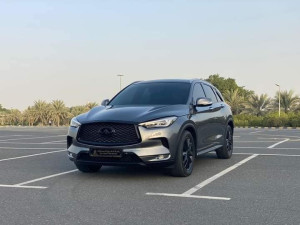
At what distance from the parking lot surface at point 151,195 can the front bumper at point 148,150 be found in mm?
345

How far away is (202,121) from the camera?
310 inches

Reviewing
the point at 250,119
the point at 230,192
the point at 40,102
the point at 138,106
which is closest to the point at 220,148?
the point at 138,106

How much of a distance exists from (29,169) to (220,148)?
13.4 feet

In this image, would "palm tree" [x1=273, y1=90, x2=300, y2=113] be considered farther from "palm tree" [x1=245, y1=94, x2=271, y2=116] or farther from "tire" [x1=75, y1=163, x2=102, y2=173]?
"tire" [x1=75, y1=163, x2=102, y2=173]

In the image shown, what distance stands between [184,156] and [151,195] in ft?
5.21

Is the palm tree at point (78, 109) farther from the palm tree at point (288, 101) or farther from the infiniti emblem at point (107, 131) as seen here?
the infiniti emblem at point (107, 131)

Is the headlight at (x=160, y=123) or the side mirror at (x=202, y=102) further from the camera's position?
the side mirror at (x=202, y=102)

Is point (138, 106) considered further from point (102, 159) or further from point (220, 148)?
point (220, 148)

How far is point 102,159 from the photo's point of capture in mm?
6586

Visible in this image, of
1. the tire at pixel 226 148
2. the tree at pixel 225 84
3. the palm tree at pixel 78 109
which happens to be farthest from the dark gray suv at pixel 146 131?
the tree at pixel 225 84

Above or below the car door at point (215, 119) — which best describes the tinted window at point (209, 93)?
above

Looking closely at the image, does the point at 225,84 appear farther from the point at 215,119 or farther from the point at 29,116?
the point at 215,119

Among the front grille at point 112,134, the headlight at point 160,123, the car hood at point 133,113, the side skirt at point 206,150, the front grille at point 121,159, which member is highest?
the car hood at point 133,113

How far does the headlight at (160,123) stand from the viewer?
6528mm
